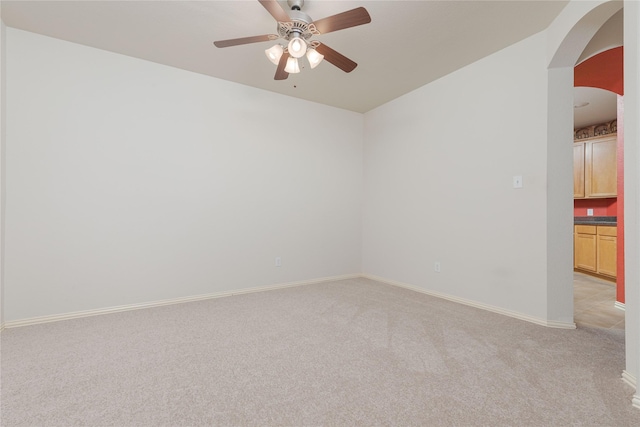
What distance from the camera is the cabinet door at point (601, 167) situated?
4.77m

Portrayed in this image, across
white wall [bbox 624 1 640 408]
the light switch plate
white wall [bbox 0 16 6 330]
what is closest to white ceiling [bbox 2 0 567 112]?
white wall [bbox 0 16 6 330]

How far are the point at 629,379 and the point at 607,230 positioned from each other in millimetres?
3960

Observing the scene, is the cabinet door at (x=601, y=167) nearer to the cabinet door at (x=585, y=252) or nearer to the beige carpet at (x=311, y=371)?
the cabinet door at (x=585, y=252)

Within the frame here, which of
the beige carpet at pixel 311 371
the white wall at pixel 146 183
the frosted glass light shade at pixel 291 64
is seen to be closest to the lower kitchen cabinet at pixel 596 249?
the beige carpet at pixel 311 371

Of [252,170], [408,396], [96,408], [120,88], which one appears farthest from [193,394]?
[120,88]

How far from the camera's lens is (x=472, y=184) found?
3121 mm

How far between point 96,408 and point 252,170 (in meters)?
2.78

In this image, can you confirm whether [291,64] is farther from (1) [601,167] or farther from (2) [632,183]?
(1) [601,167]

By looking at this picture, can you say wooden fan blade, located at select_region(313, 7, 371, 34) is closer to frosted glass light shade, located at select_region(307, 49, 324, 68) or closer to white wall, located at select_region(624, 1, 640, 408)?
frosted glass light shade, located at select_region(307, 49, 324, 68)

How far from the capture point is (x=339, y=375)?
1.72m

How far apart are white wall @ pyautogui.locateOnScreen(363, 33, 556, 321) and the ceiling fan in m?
1.63

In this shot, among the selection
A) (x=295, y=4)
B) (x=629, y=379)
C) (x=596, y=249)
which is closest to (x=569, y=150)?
(x=629, y=379)

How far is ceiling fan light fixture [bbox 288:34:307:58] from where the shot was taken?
2049mm

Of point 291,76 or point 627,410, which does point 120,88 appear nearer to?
point 291,76
